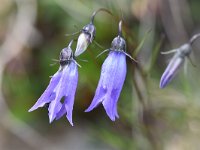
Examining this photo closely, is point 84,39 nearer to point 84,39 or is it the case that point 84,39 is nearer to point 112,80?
point 84,39

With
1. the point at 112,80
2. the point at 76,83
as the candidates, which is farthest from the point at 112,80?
the point at 76,83

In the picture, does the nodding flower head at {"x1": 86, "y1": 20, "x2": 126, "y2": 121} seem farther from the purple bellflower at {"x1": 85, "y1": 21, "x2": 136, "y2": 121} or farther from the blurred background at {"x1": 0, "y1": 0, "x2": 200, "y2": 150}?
the blurred background at {"x1": 0, "y1": 0, "x2": 200, "y2": 150}

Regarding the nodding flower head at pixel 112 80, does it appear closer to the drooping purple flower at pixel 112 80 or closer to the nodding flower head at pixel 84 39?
the drooping purple flower at pixel 112 80

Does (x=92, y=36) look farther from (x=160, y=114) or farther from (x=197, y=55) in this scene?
(x=197, y=55)

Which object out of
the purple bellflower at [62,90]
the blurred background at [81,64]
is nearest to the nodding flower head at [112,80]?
the purple bellflower at [62,90]

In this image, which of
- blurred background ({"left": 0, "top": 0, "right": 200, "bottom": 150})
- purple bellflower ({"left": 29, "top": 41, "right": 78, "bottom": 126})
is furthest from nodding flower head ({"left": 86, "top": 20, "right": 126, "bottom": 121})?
blurred background ({"left": 0, "top": 0, "right": 200, "bottom": 150})
